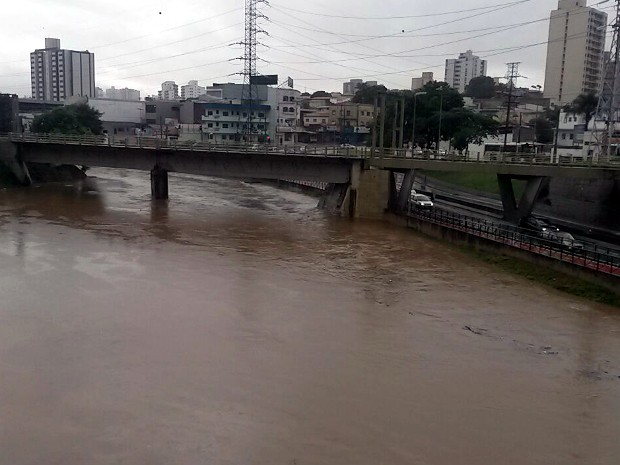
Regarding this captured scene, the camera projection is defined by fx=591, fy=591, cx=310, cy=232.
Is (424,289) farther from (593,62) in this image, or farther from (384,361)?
(593,62)

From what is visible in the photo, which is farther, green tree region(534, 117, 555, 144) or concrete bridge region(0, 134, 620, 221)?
green tree region(534, 117, 555, 144)

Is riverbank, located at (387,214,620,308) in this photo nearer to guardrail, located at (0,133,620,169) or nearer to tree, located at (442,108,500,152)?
guardrail, located at (0,133,620,169)

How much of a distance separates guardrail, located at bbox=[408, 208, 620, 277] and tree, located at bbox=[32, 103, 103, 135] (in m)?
56.4

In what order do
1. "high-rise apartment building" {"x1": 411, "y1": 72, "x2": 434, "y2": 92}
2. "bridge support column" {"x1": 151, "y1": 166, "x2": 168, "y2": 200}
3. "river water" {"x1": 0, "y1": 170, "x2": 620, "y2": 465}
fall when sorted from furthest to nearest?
"high-rise apartment building" {"x1": 411, "y1": 72, "x2": 434, "y2": 92} < "bridge support column" {"x1": 151, "y1": 166, "x2": 168, "y2": 200} < "river water" {"x1": 0, "y1": 170, "x2": 620, "y2": 465}

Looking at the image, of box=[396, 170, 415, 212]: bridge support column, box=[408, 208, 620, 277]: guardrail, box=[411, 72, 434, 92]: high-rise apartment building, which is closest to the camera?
box=[408, 208, 620, 277]: guardrail

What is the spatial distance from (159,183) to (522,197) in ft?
96.5

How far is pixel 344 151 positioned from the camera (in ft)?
143

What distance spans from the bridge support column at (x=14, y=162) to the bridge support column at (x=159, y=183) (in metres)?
15.3

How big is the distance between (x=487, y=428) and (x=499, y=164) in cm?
2606

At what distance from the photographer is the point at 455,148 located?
63.2m

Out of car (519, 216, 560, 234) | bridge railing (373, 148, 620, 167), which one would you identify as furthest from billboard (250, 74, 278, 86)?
car (519, 216, 560, 234)

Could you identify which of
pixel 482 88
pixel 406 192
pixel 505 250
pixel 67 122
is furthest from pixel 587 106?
pixel 482 88

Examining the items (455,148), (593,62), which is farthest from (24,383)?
(593,62)

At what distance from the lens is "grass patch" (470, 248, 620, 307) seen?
22266 millimetres
